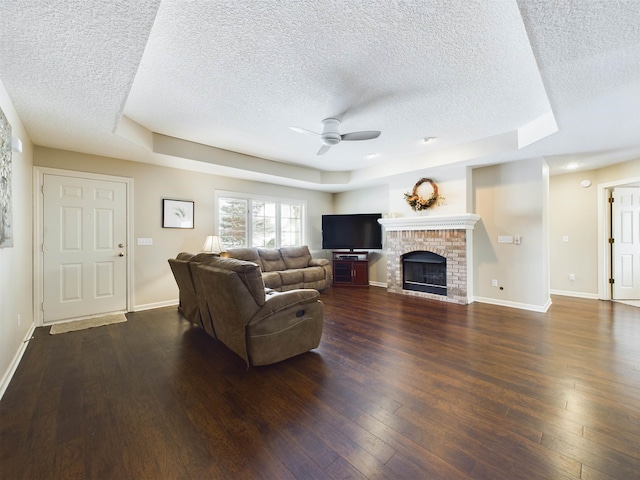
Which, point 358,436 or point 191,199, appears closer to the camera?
point 358,436

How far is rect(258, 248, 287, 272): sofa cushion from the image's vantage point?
223 inches

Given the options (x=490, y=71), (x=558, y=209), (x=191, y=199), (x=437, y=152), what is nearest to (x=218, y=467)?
(x=490, y=71)

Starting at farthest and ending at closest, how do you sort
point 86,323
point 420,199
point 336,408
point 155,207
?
point 420,199, point 155,207, point 86,323, point 336,408

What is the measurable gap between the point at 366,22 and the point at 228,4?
37.0 inches

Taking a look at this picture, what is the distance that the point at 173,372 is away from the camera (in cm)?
241

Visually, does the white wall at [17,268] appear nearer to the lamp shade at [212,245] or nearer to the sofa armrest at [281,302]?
the sofa armrest at [281,302]

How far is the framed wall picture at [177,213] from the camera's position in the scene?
4688 millimetres

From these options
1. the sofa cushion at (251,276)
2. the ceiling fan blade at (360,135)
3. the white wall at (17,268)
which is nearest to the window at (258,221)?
the white wall at (17,268)

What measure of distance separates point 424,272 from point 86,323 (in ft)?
18.6

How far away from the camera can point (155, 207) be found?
181 inches

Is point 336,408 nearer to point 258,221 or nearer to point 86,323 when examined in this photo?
point 86,323

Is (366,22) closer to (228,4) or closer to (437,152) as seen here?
(228,4)

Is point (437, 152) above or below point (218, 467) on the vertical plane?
above

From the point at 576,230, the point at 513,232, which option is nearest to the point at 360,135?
the point at 513,232
